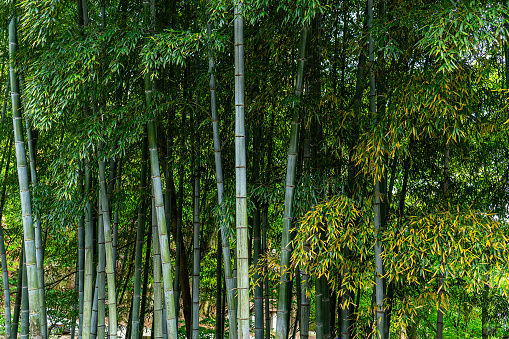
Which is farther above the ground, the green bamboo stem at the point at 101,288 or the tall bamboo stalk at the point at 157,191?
the tall bamboo stalk at the point at 157,191

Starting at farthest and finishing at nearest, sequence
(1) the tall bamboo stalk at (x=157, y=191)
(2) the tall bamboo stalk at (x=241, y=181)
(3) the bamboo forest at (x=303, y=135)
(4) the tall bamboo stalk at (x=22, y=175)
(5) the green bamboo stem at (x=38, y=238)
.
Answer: (5) the green bamboo stem at (x=38, y=238), (4) the tall bamboo stalk at (x=22, y=175), (1) the tall bamboo stalk at (x=157, y=191), (2) the tall bamboo stalk at (x=241, y=181), (3) the bamboo forest at (x=303, y=135)

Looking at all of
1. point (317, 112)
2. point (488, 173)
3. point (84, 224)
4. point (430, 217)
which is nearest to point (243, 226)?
point (317, 112)

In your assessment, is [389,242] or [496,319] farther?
[496,319]

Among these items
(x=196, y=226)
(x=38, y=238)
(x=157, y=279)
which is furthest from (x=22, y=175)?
(x=196, y=226)

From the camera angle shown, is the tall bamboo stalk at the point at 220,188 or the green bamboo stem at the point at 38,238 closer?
the tall bamboo stalk at the point at 220,188

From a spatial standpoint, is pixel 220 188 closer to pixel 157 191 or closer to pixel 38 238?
pixel 157 191

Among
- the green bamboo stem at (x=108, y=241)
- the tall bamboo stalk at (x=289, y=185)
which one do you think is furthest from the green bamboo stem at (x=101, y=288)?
the tall bamboo stalk at (x=289, y=185)

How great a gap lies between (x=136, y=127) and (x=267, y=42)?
1.32 metres

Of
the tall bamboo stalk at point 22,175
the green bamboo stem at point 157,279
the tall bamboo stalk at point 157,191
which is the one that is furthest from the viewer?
the green bamboo stem at point 157,279

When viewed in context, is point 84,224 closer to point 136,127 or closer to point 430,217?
point 136,127

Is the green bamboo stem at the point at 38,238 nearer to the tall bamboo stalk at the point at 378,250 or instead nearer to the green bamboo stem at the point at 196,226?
the green bamboo stem at the point at 196,226

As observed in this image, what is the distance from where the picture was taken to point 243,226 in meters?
3.09

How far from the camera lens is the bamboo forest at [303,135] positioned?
112 inches

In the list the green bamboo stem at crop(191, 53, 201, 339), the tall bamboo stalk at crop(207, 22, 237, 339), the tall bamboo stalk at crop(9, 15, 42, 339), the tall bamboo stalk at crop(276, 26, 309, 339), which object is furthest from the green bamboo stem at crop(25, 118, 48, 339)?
the tall bamboo stalk at crop(276, 26, 309, 339)
